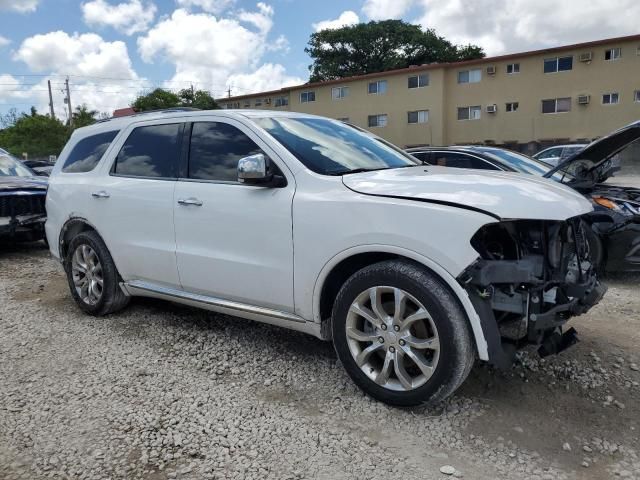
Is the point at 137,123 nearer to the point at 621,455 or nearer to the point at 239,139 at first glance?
the point at 239,139

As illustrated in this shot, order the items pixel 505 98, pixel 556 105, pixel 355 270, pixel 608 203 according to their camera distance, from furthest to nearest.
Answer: pixel 505 98 < pixel 556 105 < pixel 608 203 < pixel 355 270

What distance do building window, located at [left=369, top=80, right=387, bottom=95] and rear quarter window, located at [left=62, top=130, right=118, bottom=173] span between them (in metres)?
32.9

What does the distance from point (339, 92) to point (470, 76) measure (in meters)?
9.46

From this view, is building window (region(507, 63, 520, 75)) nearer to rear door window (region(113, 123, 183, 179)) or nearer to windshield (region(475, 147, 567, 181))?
windshield (region(475, 147, 567, 181))

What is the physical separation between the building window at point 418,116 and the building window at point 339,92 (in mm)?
5238

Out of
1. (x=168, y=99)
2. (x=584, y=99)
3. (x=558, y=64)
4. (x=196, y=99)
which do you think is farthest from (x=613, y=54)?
(x=168, y=99)

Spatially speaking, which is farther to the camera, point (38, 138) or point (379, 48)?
point (379, 48)

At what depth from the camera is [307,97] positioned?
39.5 metres

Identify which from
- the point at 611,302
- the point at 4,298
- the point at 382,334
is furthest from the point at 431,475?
the point at 4,298

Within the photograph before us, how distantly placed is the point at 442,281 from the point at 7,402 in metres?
2.71

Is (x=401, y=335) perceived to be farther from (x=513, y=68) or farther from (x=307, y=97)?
(x=307, y=97)

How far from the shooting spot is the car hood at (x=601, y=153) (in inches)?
183

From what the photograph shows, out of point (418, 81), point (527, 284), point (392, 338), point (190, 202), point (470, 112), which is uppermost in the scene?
point (418, 81)

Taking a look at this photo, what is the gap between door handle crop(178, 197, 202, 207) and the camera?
146 inches
